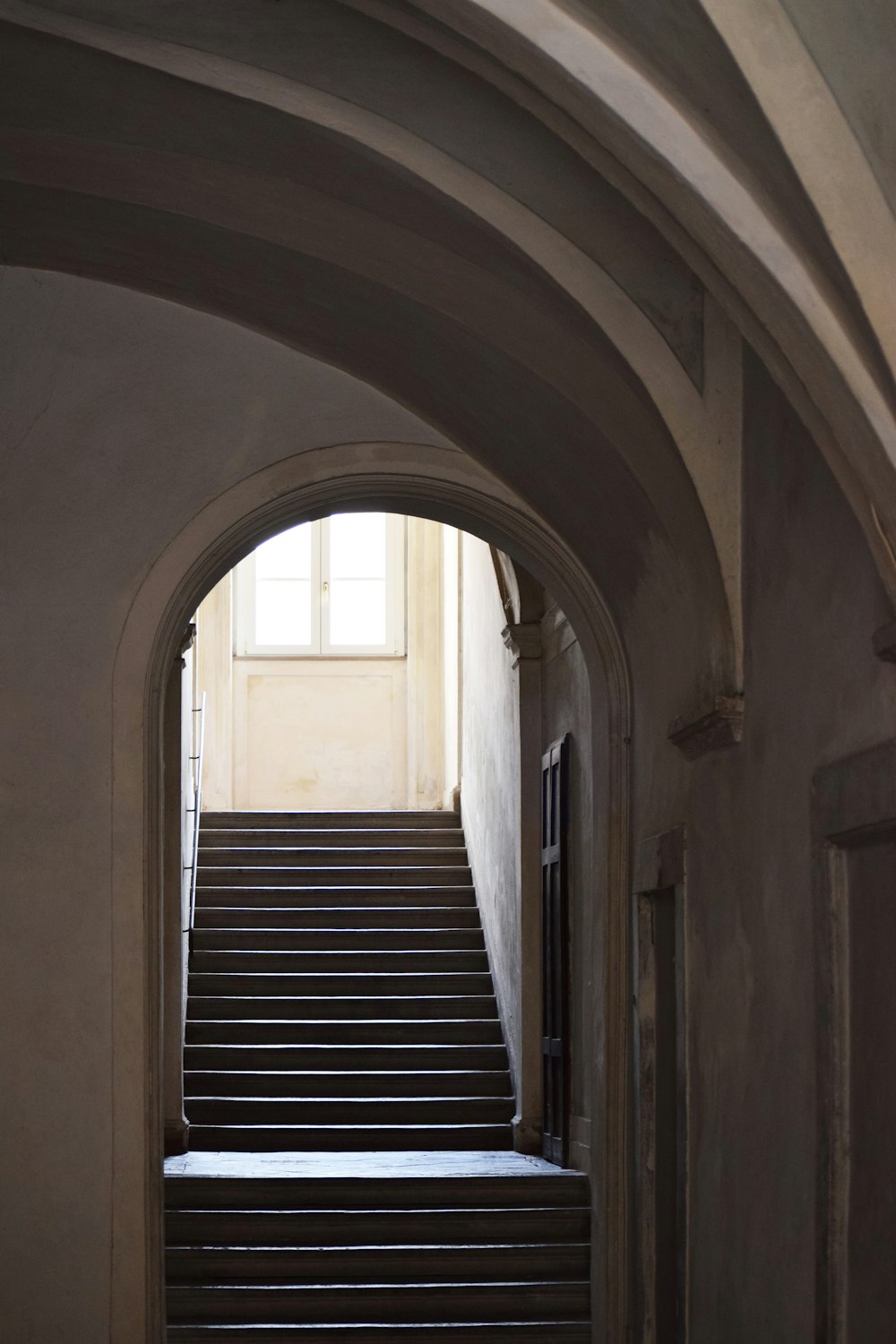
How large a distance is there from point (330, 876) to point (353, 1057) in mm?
2296

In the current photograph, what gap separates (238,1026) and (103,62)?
297 inches

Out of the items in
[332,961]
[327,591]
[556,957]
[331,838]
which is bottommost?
[332,961]

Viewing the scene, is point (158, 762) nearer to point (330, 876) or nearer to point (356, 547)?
point (330, 876)

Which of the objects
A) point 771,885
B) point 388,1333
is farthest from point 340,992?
point 771,885

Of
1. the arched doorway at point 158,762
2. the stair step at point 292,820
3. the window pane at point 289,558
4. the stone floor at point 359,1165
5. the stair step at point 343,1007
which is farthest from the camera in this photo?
the window pane at point 289,558

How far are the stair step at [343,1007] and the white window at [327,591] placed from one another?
5.63 metres

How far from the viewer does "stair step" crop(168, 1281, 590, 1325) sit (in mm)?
6973

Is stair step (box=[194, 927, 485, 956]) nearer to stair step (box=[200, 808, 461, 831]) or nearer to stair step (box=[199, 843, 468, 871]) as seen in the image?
stair step (box=[199, 843, 468, 871])

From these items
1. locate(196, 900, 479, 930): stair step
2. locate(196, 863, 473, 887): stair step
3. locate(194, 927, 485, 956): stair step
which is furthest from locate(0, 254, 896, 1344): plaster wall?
locate(196, 863, 473, 887): stair step

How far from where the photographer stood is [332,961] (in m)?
11.1

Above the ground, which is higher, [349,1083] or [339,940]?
[339,940]

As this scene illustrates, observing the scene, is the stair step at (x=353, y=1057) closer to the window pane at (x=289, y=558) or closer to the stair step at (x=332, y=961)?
the stair step at (x=332, y=961)

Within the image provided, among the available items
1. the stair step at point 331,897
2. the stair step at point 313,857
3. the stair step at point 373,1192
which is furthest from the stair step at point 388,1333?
the stair step at point 313,857

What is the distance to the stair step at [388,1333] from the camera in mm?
6703
